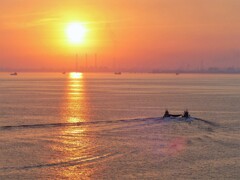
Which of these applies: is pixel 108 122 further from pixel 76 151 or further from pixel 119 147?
pixel 76 151

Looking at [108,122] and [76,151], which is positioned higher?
[108,122]

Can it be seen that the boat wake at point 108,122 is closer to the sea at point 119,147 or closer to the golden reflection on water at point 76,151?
the sea at point 119,147

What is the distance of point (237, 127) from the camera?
25.7 m

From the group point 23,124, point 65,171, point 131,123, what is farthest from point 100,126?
point 65,171

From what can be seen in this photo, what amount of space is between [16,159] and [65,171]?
2985 millimetres

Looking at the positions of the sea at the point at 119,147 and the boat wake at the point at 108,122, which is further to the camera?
the boat wake at the point at 108,122

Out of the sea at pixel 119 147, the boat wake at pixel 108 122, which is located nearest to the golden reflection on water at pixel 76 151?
the sea at pixel 119 147

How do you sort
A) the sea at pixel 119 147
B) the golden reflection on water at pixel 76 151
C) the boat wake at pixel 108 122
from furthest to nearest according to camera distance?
1. the boat wake at pixel 108 122
2. the sea at pixel 119 147
3. the golden reflection on water at pixel 76 151

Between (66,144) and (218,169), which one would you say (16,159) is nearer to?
(66,144)

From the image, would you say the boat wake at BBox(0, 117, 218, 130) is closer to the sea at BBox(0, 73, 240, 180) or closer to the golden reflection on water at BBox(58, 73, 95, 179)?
the sea at BBox(0, 73, 240, 180)

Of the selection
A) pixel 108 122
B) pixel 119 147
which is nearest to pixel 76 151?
pixel 119 147

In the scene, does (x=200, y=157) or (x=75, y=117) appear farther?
(x=75, y=117)

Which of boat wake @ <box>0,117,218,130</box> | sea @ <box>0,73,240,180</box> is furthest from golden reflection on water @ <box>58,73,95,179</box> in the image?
boat wake @ <box>0,117,218,130</box>

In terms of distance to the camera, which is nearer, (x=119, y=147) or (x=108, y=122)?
(x=119, y=147)
